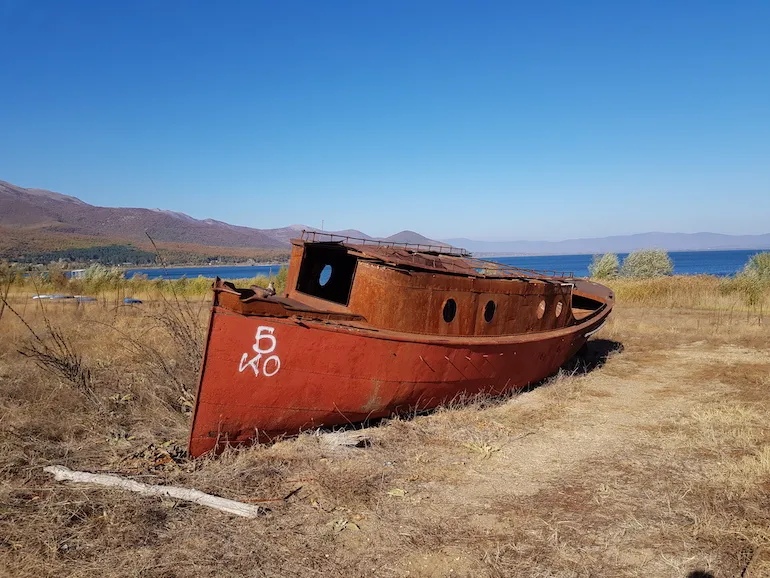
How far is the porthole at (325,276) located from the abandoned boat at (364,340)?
0.03m

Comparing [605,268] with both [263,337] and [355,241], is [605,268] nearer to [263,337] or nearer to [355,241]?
[355,241]

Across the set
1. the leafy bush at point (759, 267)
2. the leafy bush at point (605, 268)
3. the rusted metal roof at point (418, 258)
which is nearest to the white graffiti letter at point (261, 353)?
the rusted metal roof at point (418, 258)

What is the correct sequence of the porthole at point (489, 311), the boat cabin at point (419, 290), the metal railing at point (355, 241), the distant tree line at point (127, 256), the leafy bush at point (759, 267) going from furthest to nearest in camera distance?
the distant tree line at point (127, 256), the leafy bush at point (759, 267), the porthole at point (489, 311), the metal railing at point (355, 241), the boat cabin at point (419, 290)

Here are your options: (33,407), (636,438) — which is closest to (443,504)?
(636,438)

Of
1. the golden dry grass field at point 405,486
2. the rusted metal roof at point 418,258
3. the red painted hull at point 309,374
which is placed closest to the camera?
the golden dry grass field at point 405,486

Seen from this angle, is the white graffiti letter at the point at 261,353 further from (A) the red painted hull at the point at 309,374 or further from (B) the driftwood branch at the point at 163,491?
(B) the driftwood branch at the point at 163,491

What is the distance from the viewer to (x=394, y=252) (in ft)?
25.2

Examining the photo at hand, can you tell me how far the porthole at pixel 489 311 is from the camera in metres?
7.96

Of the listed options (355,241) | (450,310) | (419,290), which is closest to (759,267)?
(450,310)

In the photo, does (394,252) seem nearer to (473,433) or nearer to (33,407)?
(473,433)

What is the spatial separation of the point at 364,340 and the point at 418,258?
1.97 metres

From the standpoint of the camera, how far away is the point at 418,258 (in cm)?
767

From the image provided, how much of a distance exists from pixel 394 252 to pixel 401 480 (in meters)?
3.37

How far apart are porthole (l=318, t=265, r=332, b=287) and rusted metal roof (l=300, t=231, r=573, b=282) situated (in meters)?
0.67
